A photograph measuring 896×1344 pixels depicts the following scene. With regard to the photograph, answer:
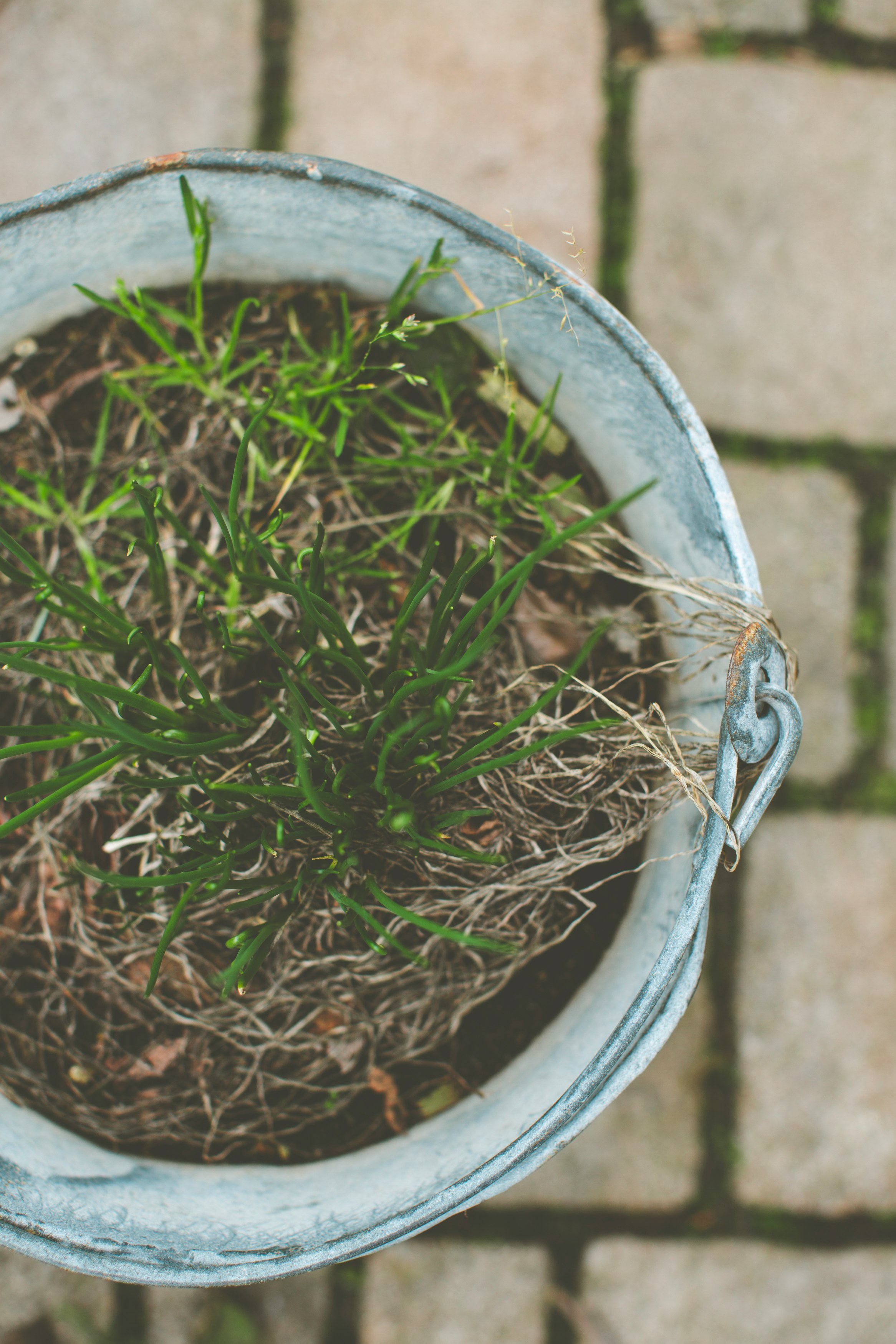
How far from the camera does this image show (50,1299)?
2.54 ft

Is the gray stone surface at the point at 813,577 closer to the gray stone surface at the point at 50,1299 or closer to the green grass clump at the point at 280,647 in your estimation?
the green grass clump at the point at 280,647

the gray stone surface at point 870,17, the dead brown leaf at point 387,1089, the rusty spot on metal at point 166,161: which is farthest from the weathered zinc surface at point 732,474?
the rusty spot on metal at point 166,161

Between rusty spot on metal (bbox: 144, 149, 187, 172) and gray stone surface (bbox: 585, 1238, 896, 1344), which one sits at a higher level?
rusty spot on metal (bbox: 144, 149, 187, 172)

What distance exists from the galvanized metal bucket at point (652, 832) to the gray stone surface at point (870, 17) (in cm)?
62

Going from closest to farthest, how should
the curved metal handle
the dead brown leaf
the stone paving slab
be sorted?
1. the curved metal handle
2. the dead brown leaf
3. the stone paving slab

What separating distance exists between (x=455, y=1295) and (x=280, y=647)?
620 millimetres

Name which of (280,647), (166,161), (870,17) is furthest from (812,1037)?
(870,17)

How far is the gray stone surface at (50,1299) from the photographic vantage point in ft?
2.53

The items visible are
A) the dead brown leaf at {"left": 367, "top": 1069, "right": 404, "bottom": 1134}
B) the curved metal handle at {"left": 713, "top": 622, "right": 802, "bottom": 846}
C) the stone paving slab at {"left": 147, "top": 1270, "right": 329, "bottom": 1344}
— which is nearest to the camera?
the curved metal handle at {"left": 713, "top": 622, "right": 802, "bottom": 846}

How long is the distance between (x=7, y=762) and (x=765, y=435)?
2.21 feet

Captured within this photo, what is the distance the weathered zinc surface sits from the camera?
79cm

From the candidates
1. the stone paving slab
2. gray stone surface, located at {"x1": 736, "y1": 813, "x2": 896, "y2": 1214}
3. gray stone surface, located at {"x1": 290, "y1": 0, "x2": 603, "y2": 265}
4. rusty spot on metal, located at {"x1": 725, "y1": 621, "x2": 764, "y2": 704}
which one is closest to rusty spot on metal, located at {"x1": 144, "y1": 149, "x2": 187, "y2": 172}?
rusty spot on metal, located at {"x1": 725, "y1": 621, "x2": 764, "y2": 704}

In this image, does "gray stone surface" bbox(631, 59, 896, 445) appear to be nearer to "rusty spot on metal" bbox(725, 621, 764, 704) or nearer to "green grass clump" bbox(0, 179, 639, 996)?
"green grass clump" bbox(0, 179, 639, 996)

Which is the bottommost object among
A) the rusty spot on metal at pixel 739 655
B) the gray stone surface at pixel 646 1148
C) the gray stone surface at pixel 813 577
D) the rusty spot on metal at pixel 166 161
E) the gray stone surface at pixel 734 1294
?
the gray stone surface at pixel 734 1294
